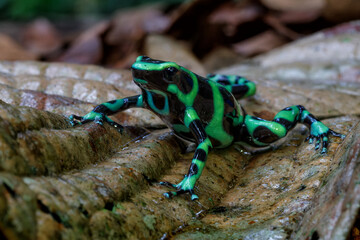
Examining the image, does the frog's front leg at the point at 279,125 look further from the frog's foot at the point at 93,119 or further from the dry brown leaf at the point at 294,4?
the dry brown leaf at the point at 294,4

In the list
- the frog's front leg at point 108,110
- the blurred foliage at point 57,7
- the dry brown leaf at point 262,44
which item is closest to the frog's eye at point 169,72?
the frog's front leg at point 108,110

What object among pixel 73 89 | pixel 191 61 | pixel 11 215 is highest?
pixel 11 215

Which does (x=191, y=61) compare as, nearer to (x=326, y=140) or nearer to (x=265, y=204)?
(x=326, y=140)

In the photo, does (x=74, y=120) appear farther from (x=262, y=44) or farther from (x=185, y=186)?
(x=262, y=44)

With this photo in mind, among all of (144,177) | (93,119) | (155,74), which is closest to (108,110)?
(93,119)

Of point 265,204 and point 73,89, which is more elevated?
point 73,89

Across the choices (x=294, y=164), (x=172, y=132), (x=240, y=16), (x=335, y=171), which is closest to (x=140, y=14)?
(x=240, y=16)

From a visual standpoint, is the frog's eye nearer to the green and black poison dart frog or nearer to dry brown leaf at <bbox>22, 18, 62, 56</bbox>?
the green and black poison dart frog
